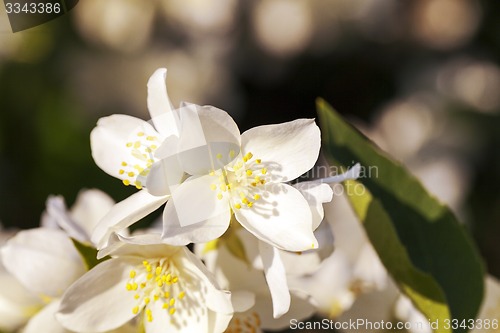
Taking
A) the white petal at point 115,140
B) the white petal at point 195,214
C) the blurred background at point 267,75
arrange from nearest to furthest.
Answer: the white petal at point 195,214, the white petal at point 115,140, the blurred background at point 267,75

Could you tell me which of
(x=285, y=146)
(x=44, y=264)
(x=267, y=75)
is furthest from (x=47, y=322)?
(x=267, y=75)

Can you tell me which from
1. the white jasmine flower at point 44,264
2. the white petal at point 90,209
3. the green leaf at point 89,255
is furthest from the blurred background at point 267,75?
the green leaf at point 89,255

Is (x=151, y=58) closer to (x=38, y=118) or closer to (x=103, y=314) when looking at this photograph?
(x=38, y=118)

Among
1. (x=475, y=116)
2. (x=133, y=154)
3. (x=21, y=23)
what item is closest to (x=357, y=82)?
(x=475, y=116)

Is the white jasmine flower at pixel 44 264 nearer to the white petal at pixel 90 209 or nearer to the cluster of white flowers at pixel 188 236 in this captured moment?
the cluster of white flowers at pixel 188 236

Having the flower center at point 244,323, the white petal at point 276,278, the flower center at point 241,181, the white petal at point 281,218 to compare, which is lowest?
the flower center at point 244,323

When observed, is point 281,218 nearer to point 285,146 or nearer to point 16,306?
point 285,146

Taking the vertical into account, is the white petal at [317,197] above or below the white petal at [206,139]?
below

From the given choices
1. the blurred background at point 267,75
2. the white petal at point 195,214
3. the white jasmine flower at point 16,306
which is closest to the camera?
the white petal at point 195,214
